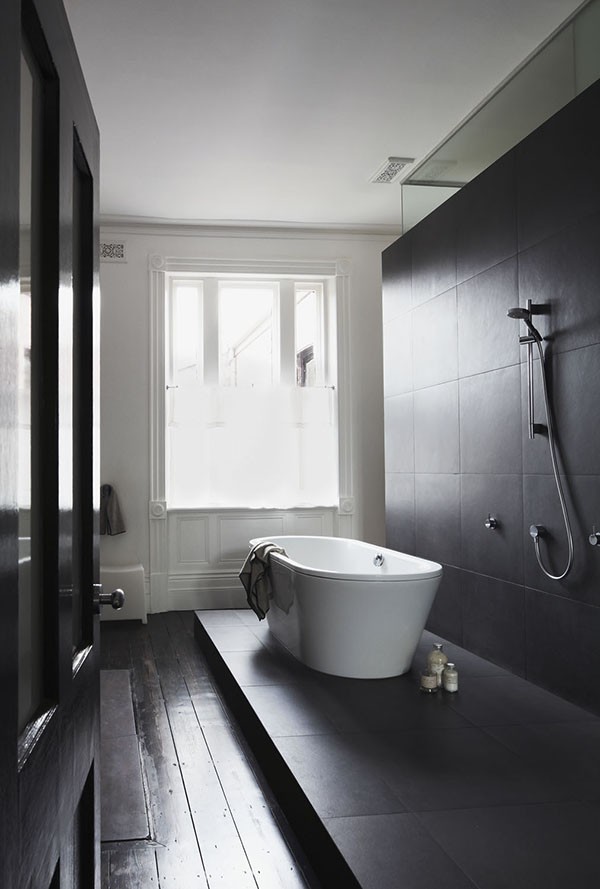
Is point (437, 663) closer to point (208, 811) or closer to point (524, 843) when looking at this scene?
point (208, 811)

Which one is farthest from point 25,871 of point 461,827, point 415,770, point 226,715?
point 226,715

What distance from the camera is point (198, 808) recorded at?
260 cm

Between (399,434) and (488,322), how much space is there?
4.33 feet

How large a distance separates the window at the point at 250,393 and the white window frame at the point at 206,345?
9cm

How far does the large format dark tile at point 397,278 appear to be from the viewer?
488 centimetres

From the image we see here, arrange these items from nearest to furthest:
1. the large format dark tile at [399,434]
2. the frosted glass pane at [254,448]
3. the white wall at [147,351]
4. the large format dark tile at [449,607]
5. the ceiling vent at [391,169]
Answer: the large format dark tile at [449,607]
the large format dark tile at [399,434]
the ceiling vent at [391,169]
the white wall at [147,351]
the frosted glass pane at [254,448]

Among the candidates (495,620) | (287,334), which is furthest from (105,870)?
(287,334)

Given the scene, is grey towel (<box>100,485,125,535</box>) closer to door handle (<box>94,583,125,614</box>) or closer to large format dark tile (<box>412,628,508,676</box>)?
large format dark tile (<box>412,628,508,676</box>)

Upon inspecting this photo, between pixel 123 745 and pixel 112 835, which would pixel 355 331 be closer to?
pixel 123 745

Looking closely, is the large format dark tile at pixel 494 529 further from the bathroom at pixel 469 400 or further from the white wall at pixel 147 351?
the white wall at pixel 147 351

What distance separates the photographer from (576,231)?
3.15 meters

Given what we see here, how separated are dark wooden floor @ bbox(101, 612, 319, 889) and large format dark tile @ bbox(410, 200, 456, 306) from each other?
247 centimetres

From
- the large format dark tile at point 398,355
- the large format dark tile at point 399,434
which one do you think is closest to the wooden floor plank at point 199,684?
the large format dark tile at point 399,434

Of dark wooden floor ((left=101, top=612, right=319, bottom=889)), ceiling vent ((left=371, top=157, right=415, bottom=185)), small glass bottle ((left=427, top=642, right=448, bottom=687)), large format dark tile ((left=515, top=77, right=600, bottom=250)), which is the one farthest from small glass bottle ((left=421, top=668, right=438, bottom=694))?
ceiling vent ((left=371, top=157, right=415, bottom=185))
